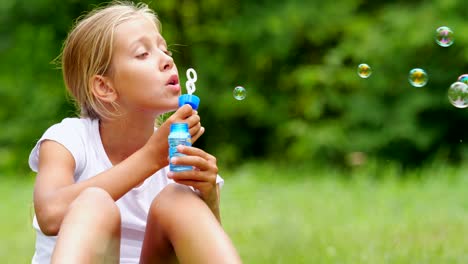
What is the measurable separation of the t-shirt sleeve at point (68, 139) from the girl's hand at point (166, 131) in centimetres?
22

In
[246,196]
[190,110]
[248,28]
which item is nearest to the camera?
[190,110]

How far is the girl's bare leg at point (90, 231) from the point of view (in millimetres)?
1601

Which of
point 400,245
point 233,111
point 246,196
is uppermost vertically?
point 400,245

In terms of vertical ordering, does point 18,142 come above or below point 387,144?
below

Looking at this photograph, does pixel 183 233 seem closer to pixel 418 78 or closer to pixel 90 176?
pixel 90 176

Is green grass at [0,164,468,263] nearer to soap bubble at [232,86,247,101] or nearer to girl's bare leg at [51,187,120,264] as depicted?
soap bubble at [232,86,247,101]

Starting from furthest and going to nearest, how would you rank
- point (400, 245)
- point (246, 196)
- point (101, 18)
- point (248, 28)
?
point (248, 28)
point (246, 196)
point (400, 245)
point (101, 18)

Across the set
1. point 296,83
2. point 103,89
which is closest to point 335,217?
point 103,89

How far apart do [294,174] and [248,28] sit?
1.73 metres

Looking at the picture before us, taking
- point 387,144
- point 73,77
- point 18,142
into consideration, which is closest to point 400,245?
point 73,77

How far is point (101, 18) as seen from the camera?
2.13 meters

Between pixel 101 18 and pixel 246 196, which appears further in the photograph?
pixel 246 196

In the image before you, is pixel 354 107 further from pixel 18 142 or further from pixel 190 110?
pixel 190 110

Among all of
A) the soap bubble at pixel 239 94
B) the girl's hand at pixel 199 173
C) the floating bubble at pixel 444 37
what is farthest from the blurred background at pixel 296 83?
the girl's hand at pixel 199 173
